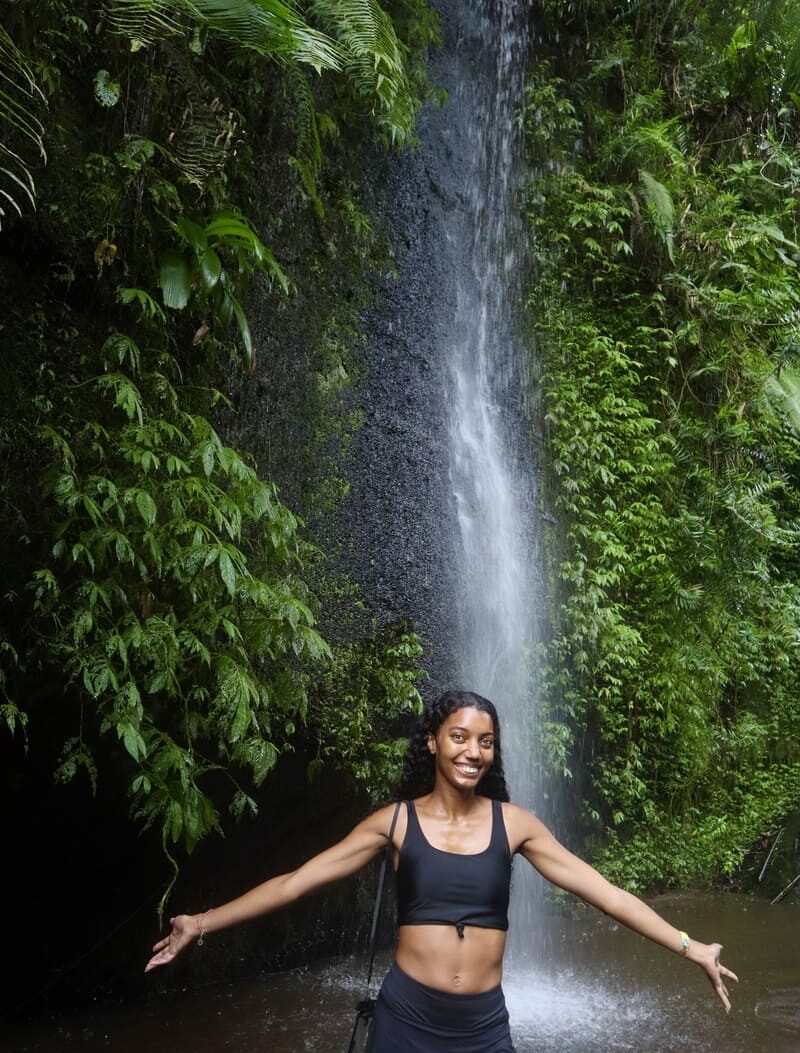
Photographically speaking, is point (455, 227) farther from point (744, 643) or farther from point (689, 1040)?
point (689, 1040)

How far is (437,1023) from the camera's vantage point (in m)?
2.41

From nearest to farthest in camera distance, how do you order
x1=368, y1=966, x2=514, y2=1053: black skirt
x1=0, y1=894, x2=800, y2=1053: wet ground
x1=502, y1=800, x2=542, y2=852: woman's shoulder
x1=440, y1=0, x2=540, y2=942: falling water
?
x1=368, y1=966, x2=514, y2=1053: black skirt, x1=502, y1=800, x2=542, y2=852: woman's shoulder, x1=0, y1=894, x2=800, y2=1053: wet ground, x1=440, y1=0, x2=540, y2=942: falling water

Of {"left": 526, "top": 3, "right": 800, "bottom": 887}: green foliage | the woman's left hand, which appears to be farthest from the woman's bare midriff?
{"left": 526, "top": 3, "right": 800, "bottom": 887}: green foliage

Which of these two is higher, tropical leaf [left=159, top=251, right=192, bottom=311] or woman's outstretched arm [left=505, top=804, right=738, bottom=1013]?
tropical leaf [left=159, top=251, right=192, bottom=311]

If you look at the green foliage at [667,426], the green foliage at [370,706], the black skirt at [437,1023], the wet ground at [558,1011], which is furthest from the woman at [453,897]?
the green foliage at [667,426]

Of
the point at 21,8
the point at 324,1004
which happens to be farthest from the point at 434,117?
the point at 324,1004

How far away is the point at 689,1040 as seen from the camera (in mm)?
4703

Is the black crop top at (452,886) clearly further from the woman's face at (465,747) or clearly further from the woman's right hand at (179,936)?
the woman's right hand at (179,936)

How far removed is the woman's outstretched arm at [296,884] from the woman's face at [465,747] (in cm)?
19

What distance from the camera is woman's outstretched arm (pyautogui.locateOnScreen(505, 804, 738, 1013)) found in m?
2.53

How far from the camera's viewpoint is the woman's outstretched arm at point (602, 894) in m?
2.53

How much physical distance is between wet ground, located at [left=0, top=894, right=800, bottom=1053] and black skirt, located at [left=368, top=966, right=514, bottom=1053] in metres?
2.27

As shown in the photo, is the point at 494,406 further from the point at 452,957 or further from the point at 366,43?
the point at 452,957

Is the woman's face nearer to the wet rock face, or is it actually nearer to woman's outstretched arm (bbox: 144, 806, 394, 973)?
woman's outstretched arm (bbox: 144, 806, 394, 973)
